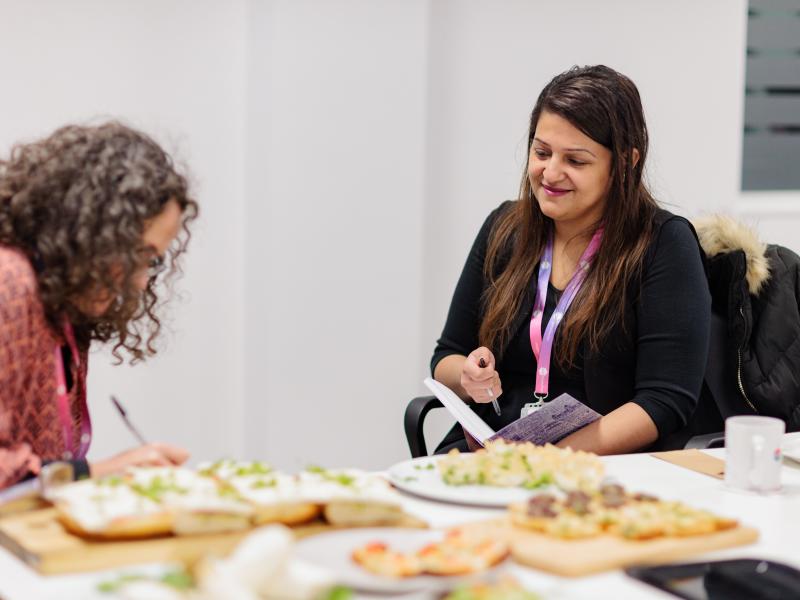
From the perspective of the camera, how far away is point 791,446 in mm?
2312

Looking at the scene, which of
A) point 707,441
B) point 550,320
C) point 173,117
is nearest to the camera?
point 707,441

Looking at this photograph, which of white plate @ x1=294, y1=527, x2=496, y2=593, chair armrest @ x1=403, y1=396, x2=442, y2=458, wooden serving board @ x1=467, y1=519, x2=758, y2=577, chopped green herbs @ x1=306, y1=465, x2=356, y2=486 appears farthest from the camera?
chair armrest @ x1=403, y1=396, x2=442, y2=458

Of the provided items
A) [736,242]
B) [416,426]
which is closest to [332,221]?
[416,426]

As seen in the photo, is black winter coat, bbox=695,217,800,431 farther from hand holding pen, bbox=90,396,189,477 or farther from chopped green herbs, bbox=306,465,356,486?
hand holding pen, bbox=90,396,189,477

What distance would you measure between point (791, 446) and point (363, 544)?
1.11 meters

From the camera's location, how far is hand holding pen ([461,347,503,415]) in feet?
8.71

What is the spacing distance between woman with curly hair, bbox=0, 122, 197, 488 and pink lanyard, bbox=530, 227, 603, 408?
1.02 m

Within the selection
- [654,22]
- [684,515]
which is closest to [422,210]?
[654,22]

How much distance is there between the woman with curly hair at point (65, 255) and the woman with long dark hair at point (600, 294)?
37.3 inches

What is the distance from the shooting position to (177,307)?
3.90 meters

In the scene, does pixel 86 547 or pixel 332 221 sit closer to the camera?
pixel 86 547

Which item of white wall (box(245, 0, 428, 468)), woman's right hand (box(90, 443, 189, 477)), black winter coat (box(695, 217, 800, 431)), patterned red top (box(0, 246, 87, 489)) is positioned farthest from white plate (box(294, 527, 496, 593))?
white wall (box(245, 0, 428, 468))

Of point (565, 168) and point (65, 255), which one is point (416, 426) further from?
point (65, 255)

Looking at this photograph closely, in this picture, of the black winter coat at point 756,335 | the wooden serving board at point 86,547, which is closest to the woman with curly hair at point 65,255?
the wooden serving board at point 86,547
